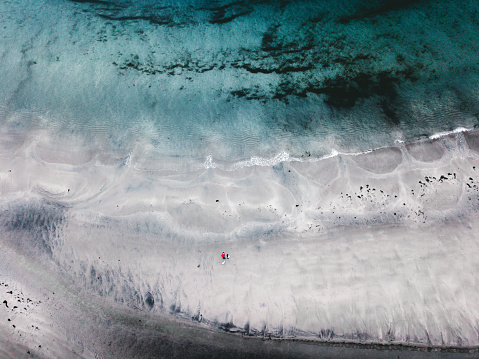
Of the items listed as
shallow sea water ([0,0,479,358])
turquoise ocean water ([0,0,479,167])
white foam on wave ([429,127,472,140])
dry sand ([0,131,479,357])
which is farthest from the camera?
turquoise ocean water ([0,0,479,167])

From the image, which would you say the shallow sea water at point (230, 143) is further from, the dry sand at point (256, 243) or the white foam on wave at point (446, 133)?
the white foam on wave at point (446, 133)

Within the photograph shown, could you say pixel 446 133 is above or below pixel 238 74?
below

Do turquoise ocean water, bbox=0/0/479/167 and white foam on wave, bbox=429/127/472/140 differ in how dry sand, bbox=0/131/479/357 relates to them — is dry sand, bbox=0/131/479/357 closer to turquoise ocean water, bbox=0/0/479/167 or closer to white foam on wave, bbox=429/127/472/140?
white foam on wave, bbox=429/127/472/140

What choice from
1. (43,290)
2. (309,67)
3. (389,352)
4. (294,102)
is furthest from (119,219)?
(309,67)

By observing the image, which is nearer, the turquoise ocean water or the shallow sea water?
the shallow sea water

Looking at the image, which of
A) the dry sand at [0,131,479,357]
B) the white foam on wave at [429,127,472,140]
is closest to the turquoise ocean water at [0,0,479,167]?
the white foam on wave at [429,127,472,140]

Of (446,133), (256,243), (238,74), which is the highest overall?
(238,74)

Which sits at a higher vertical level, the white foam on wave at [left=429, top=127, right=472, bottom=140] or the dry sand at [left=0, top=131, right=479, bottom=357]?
the white foam on wave at [left=429, top=127, right=472, bottom=140]

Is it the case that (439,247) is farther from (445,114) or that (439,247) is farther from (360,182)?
(445,114)

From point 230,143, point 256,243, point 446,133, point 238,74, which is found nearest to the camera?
point 256,243

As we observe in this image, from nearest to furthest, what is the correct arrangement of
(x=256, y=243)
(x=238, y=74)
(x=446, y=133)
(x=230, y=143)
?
(x=256, y=243) < (x=446, y=133) < (x=230, y=143) < (x=238, y=74)

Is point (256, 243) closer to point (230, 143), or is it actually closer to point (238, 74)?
point (230, 143)

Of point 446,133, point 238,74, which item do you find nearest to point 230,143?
point 238,74
